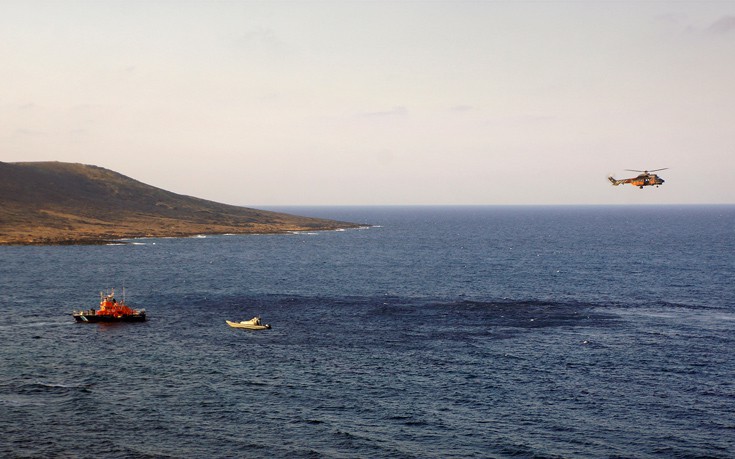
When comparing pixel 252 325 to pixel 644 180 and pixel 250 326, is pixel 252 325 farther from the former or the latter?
pixel 644 180

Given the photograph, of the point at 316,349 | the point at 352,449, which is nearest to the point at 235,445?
the point at 352,449

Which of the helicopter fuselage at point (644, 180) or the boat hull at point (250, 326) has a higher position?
the helicopter fuselage at point (644, 180)

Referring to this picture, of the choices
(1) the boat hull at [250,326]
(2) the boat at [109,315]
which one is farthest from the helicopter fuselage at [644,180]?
(2) the boat at [109,315]

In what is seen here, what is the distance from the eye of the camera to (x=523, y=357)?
318ft

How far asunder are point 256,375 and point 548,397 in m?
36.0

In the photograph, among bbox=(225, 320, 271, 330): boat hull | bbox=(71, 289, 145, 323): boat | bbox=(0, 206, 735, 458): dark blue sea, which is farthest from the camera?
bbox=(71, 289, 145, 323): boat

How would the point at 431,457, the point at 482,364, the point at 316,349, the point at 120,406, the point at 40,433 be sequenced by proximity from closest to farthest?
the point at 431,457 < the point at 40,433 < the point at 120,406 < the point at 482,364 < the point at 316,349

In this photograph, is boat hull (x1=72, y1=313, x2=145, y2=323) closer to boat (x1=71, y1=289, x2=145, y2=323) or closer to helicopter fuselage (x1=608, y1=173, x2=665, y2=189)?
boat (x1=71, y1=289, x2=145, y2=323)

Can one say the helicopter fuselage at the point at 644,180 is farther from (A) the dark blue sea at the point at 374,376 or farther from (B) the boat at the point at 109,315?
(B) the boat at the point at 109,315

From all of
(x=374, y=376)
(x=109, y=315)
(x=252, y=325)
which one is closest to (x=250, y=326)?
(x=252, y=325)

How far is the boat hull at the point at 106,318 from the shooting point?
120438mm

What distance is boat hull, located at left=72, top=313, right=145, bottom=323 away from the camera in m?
120

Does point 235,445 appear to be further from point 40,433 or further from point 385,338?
point 385,338

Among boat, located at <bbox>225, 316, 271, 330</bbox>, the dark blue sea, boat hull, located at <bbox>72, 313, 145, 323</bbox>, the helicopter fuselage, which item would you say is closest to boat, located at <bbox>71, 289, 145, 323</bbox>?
boat hull, located at <bbox>72, 313, 145, 323</bbox>
